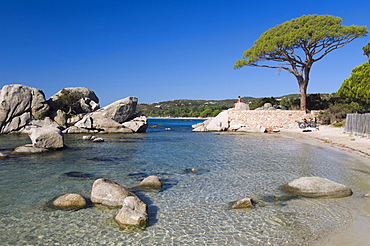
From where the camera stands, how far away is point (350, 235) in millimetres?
4957

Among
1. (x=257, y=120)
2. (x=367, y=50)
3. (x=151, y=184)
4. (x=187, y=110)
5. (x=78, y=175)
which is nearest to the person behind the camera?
(x=151, y=184)

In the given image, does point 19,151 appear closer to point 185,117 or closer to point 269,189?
point 269,189

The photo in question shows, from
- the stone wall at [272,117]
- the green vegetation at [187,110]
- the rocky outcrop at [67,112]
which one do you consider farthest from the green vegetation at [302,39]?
the green vegetation at [187,110]

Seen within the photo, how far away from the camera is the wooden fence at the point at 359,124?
1937 centimetres

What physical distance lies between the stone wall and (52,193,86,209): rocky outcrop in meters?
31.9

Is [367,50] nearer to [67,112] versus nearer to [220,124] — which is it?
[220,124]

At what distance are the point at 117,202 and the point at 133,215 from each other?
1226 mm

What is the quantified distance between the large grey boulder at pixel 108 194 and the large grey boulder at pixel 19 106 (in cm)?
2828

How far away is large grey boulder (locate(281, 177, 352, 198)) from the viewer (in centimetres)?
739

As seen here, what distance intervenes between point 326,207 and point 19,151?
1513 cm

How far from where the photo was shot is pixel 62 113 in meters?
34.0

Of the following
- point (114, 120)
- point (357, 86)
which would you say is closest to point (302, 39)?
point (357, 86)

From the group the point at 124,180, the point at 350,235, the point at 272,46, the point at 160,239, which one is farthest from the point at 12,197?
the point at 272,46

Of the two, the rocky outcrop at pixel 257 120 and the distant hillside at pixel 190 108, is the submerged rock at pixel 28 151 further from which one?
the distant hillside at pixel 190 108
